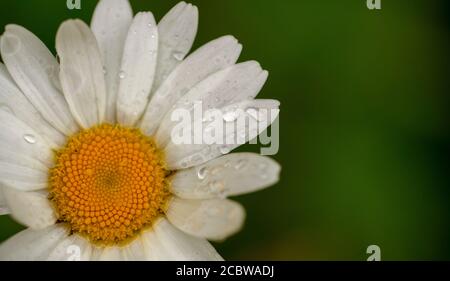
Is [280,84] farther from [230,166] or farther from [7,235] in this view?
[7,235]

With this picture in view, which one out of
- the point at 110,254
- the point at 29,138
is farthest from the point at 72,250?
the point at 29,138

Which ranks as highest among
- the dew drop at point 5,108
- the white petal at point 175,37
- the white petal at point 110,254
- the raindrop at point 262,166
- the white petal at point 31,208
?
the white petal at point 175,37

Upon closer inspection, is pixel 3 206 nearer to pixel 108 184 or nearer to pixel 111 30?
pixel 108 184

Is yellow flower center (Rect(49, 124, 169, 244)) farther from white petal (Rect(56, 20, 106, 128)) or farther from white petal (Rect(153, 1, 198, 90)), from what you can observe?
white petal (Rect(153, 1, 198, 90))

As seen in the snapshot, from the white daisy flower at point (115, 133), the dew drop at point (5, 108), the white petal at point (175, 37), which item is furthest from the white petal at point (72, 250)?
the white petal at point (175, 37)

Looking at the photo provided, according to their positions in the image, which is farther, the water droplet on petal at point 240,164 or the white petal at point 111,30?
the white petal at point 111,30

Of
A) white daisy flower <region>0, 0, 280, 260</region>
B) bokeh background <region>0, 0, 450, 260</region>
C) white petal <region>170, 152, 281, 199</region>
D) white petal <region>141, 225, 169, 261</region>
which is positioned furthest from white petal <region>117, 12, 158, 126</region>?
bokeh background <region>0, 0, 450, 260</region>

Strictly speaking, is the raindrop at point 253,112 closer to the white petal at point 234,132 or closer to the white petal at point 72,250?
the white petal at point 234,132
